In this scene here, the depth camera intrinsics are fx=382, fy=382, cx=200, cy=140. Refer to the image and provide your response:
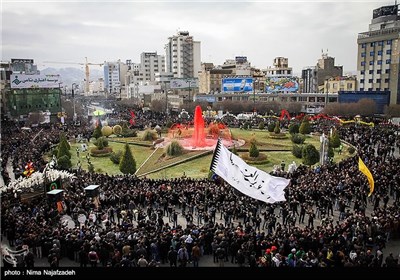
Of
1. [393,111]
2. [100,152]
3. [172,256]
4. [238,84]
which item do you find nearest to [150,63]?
[238,84]

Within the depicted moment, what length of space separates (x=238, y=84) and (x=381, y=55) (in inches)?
1169

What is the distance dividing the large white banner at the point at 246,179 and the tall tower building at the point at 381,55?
177 feet

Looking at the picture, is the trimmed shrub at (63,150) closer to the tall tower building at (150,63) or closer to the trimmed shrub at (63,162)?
the trimmed shrub at (63,162)

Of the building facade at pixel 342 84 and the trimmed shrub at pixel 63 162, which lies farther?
the building facade at pixel 342 84

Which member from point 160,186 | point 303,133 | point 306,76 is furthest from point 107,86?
point 160,186

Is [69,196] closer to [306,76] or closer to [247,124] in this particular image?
[247,124]

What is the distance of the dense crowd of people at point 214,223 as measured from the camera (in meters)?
12.0

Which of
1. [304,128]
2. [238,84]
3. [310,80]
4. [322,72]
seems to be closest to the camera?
[304,128]

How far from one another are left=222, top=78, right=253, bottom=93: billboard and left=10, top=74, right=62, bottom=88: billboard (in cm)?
3545

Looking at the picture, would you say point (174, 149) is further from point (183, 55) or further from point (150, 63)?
point (150, 63)

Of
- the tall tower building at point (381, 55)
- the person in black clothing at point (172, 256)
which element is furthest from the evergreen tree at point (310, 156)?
the tall tower building at point (381, 55)

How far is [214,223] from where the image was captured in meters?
16.6

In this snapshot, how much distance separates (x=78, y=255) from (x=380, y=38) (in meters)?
66.6

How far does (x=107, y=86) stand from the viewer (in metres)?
198
